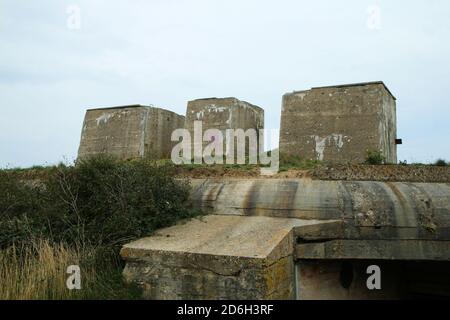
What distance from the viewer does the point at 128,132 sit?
9719mm

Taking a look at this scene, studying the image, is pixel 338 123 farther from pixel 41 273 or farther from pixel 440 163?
pixel 41 273

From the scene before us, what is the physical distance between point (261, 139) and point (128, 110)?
341cm

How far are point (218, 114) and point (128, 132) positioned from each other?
236 cm

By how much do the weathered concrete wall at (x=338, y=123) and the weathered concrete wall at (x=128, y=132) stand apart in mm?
3298

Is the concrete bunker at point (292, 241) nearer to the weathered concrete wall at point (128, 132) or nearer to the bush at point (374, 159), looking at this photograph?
the bush at point (374, 159)

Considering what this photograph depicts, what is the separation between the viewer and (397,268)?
692 centimetres

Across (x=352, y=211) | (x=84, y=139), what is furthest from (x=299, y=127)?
(x=84, y=139)

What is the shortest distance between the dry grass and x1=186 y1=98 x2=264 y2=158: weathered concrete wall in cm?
462

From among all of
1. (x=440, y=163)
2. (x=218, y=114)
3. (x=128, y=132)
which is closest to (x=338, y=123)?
(x=440, y=163)

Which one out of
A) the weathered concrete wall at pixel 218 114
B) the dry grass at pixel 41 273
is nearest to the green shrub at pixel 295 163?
the weathered concrete wall at pixel 218 114

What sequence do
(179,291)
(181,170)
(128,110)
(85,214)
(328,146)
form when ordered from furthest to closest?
1. (128,110)
2. (328,146)
3. (181,170)
4. (85,214)
5. (179,291)

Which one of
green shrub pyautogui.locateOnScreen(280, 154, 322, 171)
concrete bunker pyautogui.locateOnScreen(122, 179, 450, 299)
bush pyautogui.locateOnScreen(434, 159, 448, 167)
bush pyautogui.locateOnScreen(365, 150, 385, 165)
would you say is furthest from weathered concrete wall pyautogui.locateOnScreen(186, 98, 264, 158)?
bush pyautogui.locateOnScreen(434, 159, 448, 167)
